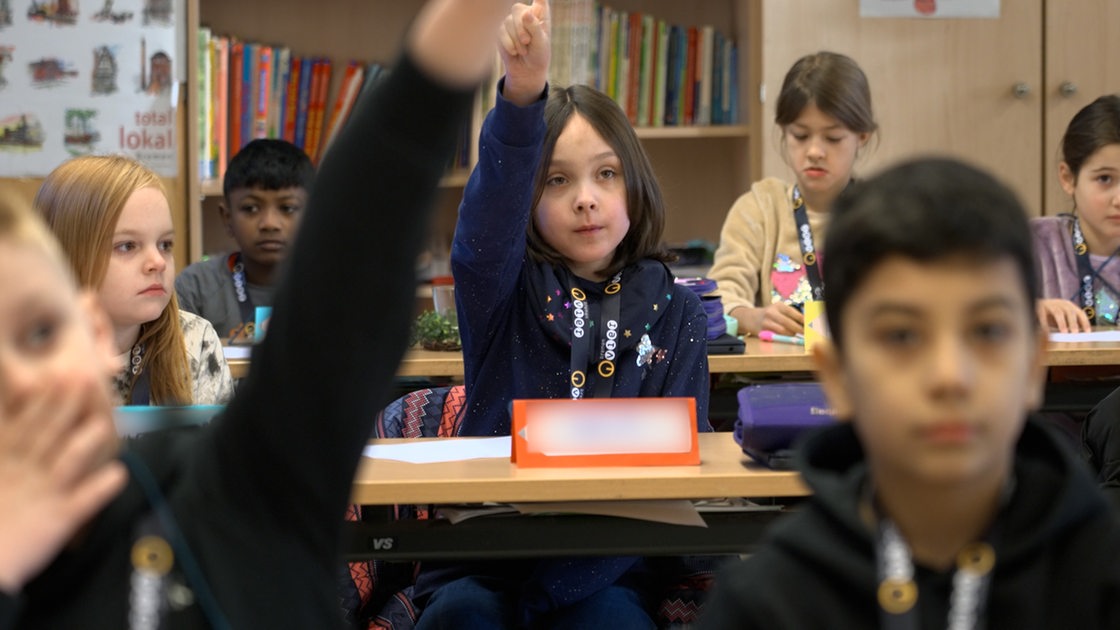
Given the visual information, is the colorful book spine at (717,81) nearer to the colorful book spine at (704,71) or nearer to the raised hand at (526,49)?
the colorful book spine at (704,71)

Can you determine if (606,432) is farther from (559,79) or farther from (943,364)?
(559,79)

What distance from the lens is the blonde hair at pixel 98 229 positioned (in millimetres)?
2141

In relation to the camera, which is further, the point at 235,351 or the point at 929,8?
the point at 929,8

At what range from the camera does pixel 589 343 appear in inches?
82.7

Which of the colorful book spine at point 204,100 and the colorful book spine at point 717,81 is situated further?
the colorful book spine at point 717,81

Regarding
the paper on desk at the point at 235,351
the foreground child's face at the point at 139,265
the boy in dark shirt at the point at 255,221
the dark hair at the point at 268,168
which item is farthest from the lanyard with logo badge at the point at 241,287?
the foreground child's face at the point at 139,265

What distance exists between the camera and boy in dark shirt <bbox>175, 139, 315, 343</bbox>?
11.9 feet

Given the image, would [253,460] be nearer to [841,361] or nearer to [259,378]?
[259,378]

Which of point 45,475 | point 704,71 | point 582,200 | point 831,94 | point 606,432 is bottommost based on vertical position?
point 606,432

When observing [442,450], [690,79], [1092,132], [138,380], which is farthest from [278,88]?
[442,450]

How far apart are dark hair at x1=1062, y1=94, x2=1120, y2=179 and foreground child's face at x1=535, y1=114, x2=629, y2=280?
1.69 metres

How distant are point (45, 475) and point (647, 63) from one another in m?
3.89

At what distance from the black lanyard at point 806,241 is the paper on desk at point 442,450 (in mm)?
1670

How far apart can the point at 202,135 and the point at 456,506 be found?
8.90ft
